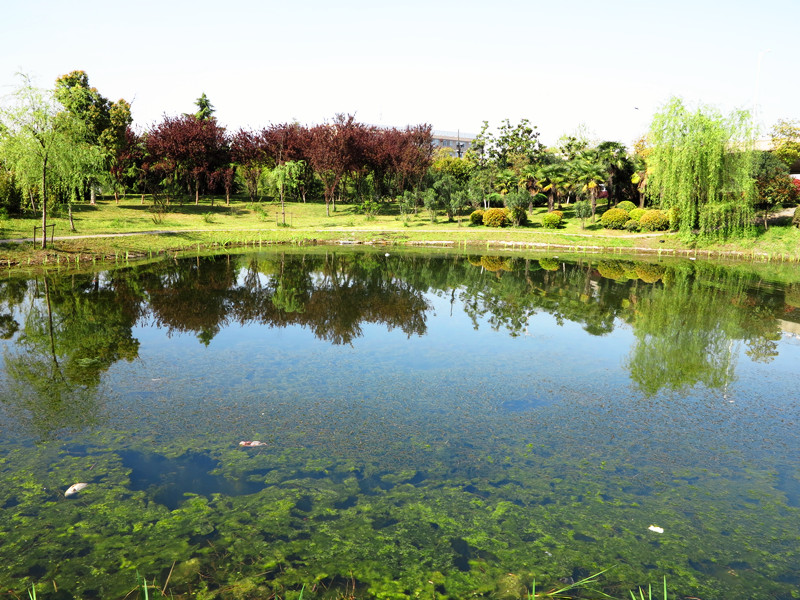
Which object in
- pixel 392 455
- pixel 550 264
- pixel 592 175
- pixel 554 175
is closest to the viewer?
pixel 392 455

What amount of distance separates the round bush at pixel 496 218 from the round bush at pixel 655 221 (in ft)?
30.8

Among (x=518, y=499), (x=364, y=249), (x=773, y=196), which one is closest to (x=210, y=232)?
(x=364, y=249)

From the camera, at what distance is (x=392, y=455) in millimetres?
6832

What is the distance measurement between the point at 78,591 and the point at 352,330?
30.2 ft

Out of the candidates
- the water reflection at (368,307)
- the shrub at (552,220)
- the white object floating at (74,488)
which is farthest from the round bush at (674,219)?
the white object floating at (74,488)

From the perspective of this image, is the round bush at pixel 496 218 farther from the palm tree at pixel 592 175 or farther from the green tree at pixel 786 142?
the green tree at pixel 786 142

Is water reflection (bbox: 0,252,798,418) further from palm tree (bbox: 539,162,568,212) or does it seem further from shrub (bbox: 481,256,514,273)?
palm tree (bbox: 539,162,568,212)

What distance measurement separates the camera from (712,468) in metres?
6.73

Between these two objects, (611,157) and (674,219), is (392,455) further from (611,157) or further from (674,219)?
(611,157)

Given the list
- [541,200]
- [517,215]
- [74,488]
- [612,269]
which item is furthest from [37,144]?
[541,200]

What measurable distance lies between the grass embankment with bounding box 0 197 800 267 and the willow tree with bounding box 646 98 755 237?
59.1 inches

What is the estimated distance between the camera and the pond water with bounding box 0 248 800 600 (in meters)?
4.82

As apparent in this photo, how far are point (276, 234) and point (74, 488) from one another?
30465 mm

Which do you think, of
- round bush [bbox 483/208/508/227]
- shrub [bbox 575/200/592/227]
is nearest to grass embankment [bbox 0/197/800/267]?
round bush [bbox 483/208/508/227]
